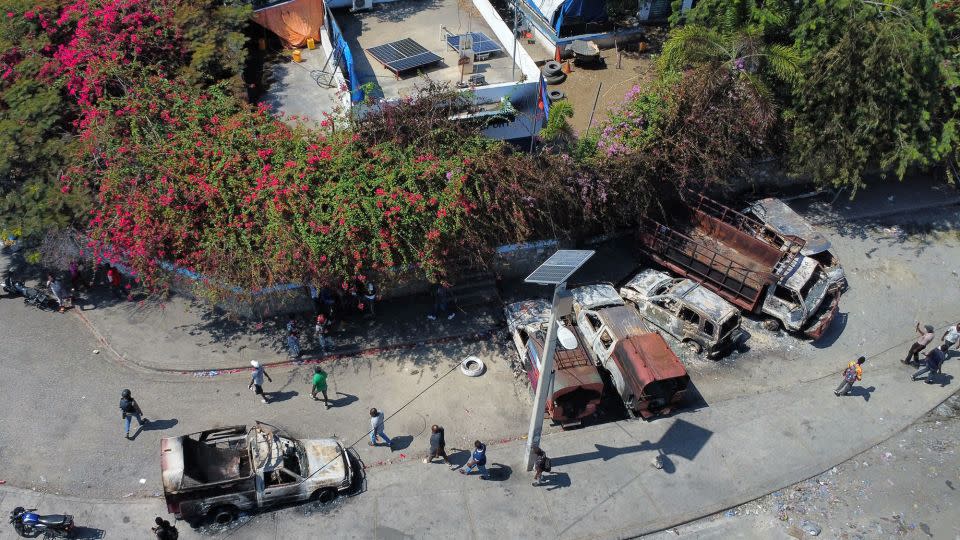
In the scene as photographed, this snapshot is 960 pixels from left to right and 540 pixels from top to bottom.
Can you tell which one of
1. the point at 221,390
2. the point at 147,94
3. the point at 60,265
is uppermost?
the point at 147,94

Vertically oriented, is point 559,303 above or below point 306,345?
above

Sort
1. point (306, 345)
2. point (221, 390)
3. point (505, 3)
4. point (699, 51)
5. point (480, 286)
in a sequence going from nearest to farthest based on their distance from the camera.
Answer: point (221, 390)
point (306, 345)
point (480, 286)
point (699, 51)
point (505, 3)

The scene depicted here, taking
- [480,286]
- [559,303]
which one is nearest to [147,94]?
[480,286]

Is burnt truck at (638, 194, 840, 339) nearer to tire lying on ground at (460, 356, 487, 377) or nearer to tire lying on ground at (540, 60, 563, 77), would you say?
tire lying on ground at (460, 356, 487, 377)

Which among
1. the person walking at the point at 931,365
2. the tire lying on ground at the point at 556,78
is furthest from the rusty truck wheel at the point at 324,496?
the tire lying on ground at the point at 556,78

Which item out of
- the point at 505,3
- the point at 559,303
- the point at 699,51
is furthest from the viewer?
the point at 505,3

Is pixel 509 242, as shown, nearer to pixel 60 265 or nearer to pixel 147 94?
pixel 147 94

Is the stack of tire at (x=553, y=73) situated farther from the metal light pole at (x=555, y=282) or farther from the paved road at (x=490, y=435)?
the metal light pole at (x=555, y=282)
